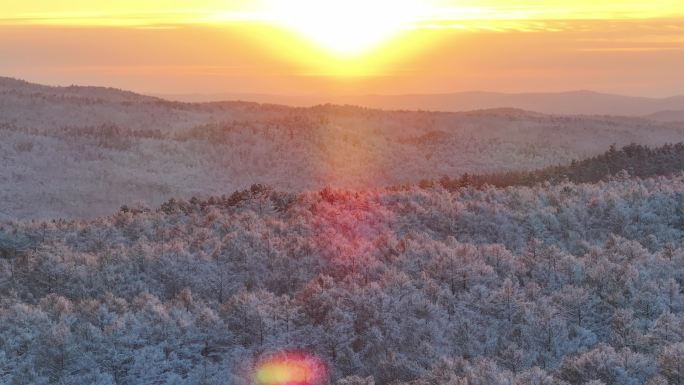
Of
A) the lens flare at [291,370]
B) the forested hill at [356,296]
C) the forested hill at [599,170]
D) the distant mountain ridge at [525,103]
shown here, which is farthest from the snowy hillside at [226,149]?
the distant mountain ridge at [525,103]

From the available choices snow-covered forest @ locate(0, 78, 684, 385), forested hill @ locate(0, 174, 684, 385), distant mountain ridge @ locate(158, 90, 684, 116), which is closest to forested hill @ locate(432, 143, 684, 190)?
snow-covered forest @ locate(0, 78, 684, 385)

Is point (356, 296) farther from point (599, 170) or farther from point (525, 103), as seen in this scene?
point (525, 103)

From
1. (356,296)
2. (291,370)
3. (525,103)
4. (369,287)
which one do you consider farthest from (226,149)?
(525,103)

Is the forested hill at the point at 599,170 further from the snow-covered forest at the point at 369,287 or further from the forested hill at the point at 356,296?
the forested hill at the point at 356,296

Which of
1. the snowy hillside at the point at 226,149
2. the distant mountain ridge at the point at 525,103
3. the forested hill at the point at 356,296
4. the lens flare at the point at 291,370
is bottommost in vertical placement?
the distant mountain ridge at the point at 525,103

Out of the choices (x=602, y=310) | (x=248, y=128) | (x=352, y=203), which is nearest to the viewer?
(x=602, y=310)

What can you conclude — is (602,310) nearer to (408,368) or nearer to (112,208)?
(408,368)

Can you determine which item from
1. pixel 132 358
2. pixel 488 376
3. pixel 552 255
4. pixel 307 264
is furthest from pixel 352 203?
pixel 488 376
